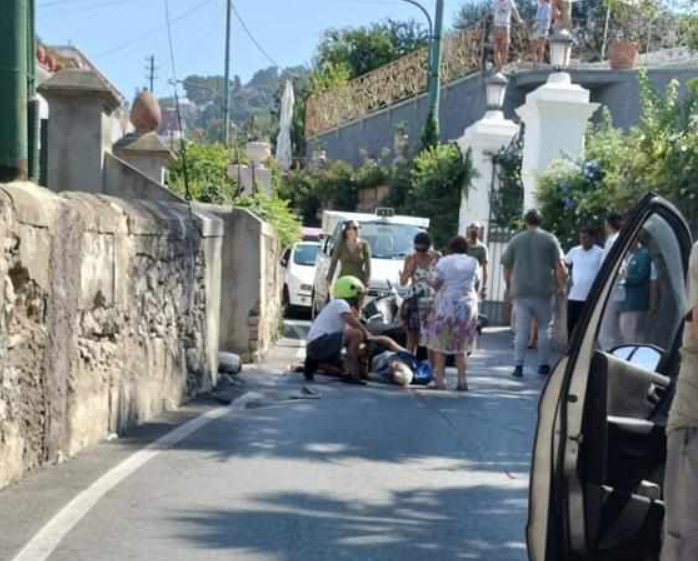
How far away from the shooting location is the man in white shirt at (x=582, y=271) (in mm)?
12156

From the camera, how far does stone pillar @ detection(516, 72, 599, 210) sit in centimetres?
1828

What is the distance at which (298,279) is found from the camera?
2261 cm

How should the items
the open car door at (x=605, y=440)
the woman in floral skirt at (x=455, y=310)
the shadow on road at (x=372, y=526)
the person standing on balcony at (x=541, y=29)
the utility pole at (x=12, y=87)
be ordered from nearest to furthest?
the open car door at (x=605, y=440)
the shadow on road at (x=372, y=526)
the utility pole at (x=12, y=87)
the woman in floral skirt at (x=455, y=310)
the person standing on balcony at (x=541, y=29)

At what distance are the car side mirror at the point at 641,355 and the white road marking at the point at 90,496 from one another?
2681 mm

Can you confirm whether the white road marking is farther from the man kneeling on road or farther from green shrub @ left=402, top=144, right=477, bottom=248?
green shrub @ left=402, top=144, right=477, bottom=248

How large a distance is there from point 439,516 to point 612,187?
935 centimetres

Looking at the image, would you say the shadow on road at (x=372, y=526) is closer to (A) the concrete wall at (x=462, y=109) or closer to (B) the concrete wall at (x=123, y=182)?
(B) the concrete wall at (x=123, y=182)

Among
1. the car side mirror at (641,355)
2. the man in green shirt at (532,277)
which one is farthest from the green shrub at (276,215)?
the car side mirror at (641,355)

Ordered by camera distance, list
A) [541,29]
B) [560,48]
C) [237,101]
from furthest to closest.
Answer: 1. [237,101]
2. [541,29]
3. [560,48]

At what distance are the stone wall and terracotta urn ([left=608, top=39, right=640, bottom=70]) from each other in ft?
56.6

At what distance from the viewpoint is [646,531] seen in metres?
4.18

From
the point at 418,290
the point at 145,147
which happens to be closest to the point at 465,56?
the point at 145,147

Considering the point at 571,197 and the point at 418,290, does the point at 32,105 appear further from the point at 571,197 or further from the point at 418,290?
the point at 571,197

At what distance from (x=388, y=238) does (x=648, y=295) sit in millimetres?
14277
